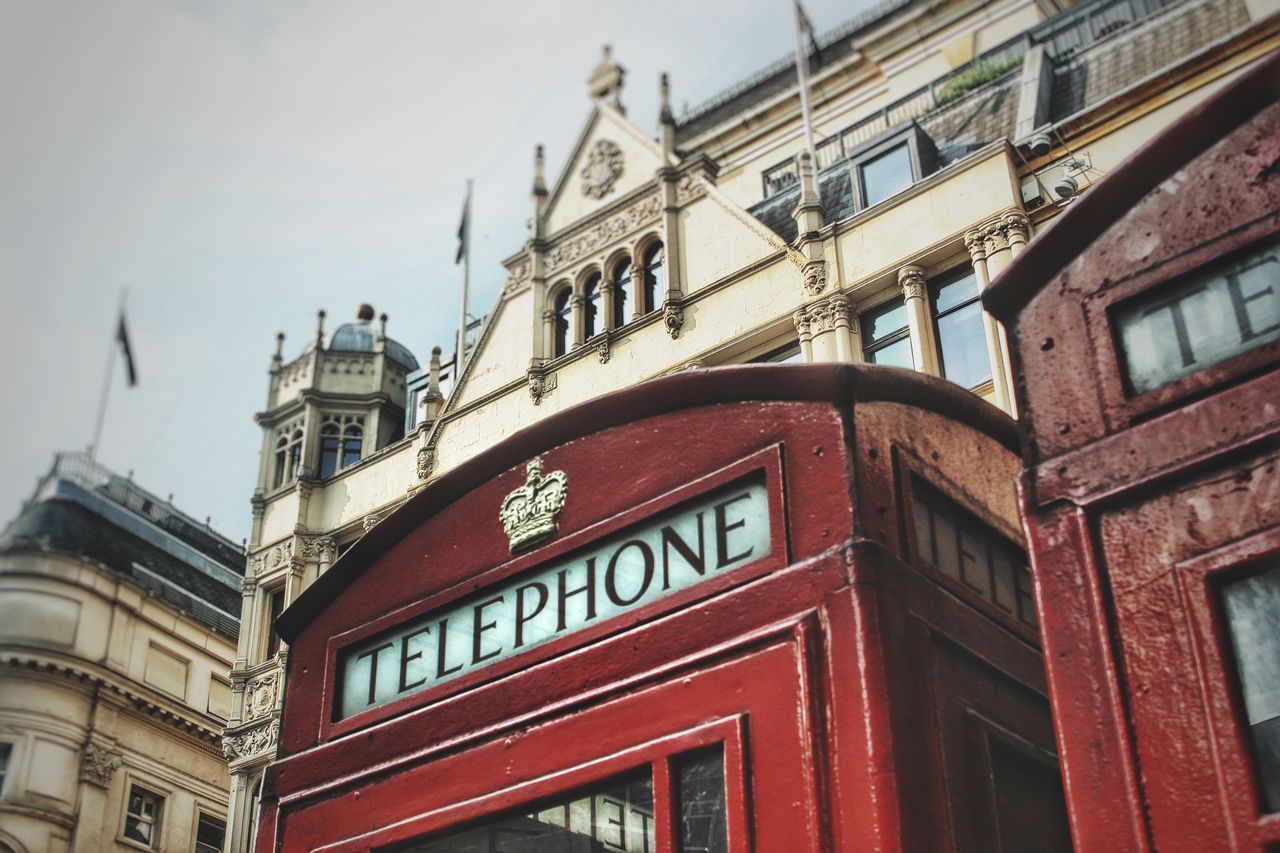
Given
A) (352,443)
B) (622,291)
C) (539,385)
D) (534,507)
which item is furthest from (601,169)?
(534,507)

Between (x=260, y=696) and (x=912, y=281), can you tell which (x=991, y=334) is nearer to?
(x=912, y=281)

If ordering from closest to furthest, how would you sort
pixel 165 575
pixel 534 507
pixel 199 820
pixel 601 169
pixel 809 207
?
pixel 534 507 → pixel 809 207 → pixel 601 169 → pixel 199 820 → pixel 165 575

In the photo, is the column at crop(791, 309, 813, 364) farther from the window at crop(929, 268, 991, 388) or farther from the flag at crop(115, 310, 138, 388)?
the flag at crop(115, 310, 138, 388)

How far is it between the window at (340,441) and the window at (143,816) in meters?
7.27

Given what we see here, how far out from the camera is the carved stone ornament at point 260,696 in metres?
25.9

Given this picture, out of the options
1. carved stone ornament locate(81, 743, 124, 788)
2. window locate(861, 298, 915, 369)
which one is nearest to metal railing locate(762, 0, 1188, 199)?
window locate(861, 298, 915, 369)

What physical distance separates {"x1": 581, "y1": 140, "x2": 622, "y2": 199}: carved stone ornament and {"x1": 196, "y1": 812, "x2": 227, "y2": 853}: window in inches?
564

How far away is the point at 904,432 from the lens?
8.02 metres

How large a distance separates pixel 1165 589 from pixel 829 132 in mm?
28169

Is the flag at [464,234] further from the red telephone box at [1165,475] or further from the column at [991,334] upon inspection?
the red telephone box at [1165,475]

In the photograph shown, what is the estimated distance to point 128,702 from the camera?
1171 inches

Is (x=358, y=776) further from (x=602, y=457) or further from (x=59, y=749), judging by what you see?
(x=59, y=749)

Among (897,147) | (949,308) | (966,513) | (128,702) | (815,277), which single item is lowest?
(966,513)

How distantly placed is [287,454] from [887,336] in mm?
12908
